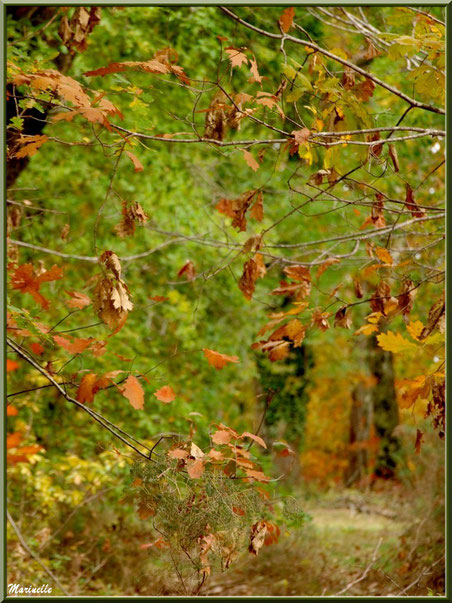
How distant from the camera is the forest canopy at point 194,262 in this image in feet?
7.79

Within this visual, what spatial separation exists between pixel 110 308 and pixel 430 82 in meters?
1.43

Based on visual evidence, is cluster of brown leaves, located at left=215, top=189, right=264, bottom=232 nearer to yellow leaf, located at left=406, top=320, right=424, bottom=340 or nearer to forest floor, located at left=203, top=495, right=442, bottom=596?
yellow leaf, located at left=406, top=320, right=424, bottom=340

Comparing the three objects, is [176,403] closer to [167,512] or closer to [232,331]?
[232,331]

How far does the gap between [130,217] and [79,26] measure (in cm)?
77

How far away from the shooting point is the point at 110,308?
6.71 ft

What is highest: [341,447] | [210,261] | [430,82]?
[430,82]

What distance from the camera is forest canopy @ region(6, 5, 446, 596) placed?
7.79 ft

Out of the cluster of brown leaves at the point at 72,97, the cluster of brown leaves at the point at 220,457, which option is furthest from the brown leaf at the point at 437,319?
the cluster of brown leaves at the point at 72,97

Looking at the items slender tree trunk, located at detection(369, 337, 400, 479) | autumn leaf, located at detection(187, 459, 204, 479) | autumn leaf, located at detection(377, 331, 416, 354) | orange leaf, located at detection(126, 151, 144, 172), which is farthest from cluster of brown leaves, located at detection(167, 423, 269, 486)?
slender tree trunk, located at detection(369, 337, 400, 479)

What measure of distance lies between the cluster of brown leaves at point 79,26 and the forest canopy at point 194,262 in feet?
0.05

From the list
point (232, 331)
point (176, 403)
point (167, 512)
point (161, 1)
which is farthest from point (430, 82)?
point (232, 331)

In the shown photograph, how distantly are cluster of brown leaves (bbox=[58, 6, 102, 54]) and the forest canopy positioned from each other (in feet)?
0.05

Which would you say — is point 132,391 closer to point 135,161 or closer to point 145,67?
point 135,161
